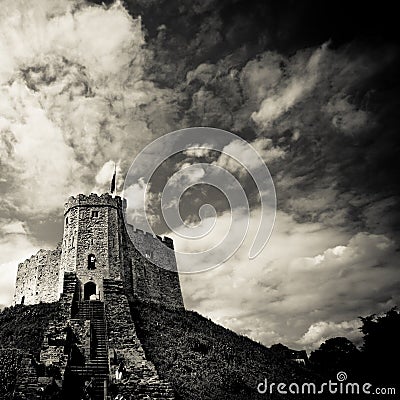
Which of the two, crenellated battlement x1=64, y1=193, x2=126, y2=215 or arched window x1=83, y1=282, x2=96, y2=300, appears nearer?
arched window x1=83, y1=282, x2=96, y2=300

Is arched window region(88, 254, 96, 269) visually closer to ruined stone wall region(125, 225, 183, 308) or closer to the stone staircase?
ruined stone wall region(125, 225, 183, 308)

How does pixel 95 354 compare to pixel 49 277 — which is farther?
pixel 49 277

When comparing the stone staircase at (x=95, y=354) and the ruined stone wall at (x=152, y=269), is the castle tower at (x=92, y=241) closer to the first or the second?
the ruined stone wall at (x=152, y=269)

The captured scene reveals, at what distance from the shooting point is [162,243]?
4444 centimetres

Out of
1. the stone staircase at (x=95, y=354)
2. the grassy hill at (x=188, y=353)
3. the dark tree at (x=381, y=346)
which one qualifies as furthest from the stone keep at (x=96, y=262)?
the dark tree at (x=381, y=346)

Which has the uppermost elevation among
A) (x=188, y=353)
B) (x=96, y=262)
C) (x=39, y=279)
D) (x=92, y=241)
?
(x=92, y=241)

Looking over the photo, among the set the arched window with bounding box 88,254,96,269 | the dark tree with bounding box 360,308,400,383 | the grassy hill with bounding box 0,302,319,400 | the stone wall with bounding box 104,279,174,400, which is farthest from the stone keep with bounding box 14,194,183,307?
the dark tree with bounding box 360,308,400,383

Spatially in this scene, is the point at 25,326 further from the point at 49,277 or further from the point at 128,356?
the point at 49,277

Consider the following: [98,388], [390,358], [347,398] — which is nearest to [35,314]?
[98,388]

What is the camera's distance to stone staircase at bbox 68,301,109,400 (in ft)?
60.8

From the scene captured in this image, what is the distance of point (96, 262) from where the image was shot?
3241 cm

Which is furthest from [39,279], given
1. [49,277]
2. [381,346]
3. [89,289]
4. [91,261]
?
[381,346]

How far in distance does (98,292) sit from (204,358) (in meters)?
10.5

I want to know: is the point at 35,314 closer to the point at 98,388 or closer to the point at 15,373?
the point at 15,373
